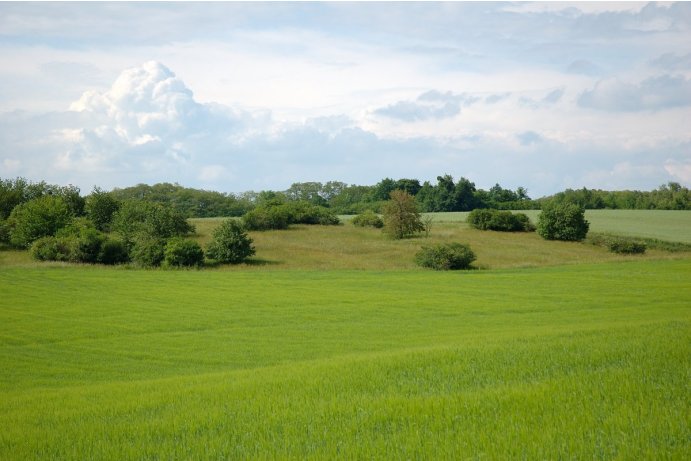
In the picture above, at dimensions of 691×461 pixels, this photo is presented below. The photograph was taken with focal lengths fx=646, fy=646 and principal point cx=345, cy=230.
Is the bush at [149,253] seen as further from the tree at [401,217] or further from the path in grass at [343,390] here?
the tree at [401,217]

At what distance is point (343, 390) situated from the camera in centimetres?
1169

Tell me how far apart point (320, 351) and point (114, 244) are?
51.1 metres

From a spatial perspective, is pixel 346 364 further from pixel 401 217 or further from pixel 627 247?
pixel 401 217

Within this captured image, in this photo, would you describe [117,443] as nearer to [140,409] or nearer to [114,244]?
[140,409]

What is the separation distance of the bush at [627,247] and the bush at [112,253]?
5709 centimetres

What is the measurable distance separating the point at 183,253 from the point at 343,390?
187 ft

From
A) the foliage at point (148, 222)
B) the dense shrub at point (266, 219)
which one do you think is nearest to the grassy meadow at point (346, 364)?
the foliage at point (148, 222)

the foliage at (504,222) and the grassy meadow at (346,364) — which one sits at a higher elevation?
the foliage at (504,222)

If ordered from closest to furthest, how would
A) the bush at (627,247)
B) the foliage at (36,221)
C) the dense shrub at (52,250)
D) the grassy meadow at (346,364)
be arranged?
the grassy meadow at (346,364), the dense shrub at (52,250), the bush at (627,247), the foliage at (36,221)

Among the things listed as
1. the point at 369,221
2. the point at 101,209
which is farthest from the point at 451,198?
the point at 101,209

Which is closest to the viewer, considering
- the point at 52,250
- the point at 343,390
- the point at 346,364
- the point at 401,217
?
the point at 343,390

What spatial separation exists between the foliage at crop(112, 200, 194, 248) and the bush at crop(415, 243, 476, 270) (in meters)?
30.2

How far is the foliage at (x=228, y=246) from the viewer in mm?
69062

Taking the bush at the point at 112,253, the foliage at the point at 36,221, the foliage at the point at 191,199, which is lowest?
the bush at the point at 112,253
